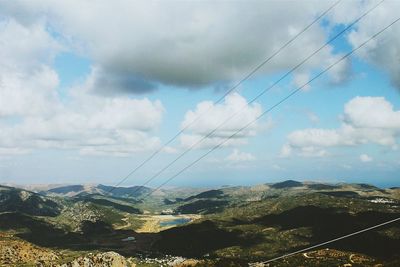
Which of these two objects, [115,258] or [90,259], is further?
[90,259]

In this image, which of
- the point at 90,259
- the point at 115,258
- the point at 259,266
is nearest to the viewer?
the point at 115,258

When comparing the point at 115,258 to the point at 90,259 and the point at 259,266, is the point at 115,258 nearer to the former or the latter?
the point at 90,259

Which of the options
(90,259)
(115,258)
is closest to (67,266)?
(90,259)

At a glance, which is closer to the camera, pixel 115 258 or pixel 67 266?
pixel 115 258

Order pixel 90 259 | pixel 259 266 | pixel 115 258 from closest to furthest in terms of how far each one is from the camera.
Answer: pixel 115 258 → pixel 90 259 → pixel 259 266

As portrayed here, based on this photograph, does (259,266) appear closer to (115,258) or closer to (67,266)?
(115,258)

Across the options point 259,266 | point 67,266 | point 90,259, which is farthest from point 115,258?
point 259,266

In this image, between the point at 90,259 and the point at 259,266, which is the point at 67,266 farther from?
the point at 259,266

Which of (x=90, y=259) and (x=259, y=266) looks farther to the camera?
(x=259, y=266)
